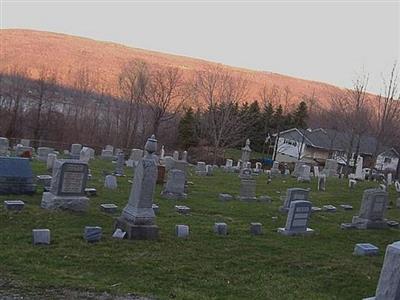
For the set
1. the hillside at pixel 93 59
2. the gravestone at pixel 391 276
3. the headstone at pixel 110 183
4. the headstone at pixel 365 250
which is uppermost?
the hillside at pixel 93 59

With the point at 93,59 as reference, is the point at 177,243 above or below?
below

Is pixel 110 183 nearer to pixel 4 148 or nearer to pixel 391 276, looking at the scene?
pixel 4 148

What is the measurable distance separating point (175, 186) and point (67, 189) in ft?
17.0

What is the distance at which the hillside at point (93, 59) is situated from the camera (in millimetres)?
102500

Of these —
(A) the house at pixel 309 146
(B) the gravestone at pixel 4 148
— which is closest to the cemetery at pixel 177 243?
(B) the gravestone at pixel 4 148

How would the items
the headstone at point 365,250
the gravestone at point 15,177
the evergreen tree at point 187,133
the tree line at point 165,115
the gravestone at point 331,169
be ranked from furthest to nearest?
the evergreen tree at point 187,133 < the tree line at point 165,115 < the gravestone at point 331,169 < the gravestone at point 15,177 < the headstone at point 365,250

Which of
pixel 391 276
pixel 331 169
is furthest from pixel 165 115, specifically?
pixel 391 276

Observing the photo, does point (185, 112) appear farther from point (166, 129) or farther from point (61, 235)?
point (61, 235)

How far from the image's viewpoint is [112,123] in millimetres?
56594

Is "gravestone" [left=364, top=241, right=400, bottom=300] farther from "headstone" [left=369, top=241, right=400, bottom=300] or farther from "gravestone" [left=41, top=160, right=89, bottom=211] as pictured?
"gravestone" [left=41, top=160, right=89, bottom=211]

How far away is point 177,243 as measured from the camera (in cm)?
1030

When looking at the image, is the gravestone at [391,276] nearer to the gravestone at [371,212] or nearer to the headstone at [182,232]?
the headstone at [182,232]

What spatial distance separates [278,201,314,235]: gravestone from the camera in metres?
12.5

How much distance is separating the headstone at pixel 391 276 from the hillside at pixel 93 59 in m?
80.2
